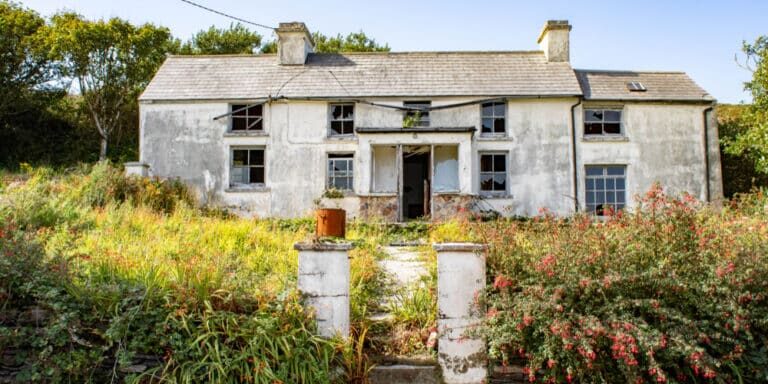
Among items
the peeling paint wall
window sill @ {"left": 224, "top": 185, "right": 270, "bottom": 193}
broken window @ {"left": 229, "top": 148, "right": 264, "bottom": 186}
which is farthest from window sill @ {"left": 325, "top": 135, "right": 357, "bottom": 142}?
window sill @ {"left": 224, "top": 185, "right": 270, "bottom": 193}

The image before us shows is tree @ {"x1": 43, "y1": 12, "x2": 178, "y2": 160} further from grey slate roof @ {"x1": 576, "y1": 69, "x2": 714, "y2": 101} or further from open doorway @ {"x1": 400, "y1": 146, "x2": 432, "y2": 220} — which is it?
A: grey slate roof @ {"x1": 576, "y1": 69, "x2": 714, "y2": 101}

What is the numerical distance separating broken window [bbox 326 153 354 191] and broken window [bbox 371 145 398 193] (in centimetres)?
87

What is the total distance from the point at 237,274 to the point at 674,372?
14.4 feet

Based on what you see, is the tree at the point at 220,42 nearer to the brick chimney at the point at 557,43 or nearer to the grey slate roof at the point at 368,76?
the grey slate roof at the point at 368,76

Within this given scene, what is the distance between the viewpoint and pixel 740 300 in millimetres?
4188

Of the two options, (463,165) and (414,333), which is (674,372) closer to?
(414,333)

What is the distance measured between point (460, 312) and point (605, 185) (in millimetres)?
13192

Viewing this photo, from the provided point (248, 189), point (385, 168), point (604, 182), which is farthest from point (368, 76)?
point (604, 182)

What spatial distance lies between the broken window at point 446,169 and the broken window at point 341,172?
2.70 m

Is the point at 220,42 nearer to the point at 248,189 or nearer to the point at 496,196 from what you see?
the point at 248,189

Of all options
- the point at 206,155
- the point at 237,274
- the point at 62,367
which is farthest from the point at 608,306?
the point at 206,155

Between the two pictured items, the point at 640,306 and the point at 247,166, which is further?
the point at 247,166

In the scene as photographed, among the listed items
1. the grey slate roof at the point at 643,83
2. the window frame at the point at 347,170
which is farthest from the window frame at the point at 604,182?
the window frame at the point at 347,170

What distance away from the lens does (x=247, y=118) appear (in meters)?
16.7
